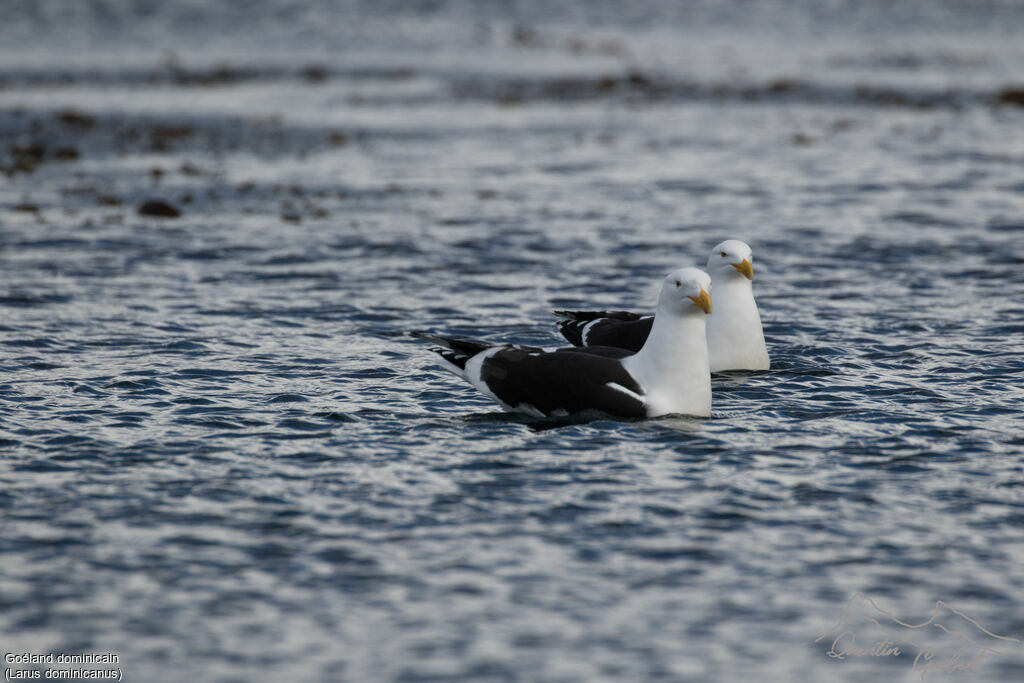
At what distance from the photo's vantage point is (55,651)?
8016 millimetres

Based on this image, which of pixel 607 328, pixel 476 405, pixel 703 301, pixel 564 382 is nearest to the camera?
pixel 703 301

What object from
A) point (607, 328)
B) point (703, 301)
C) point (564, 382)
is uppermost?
point (703, 301)

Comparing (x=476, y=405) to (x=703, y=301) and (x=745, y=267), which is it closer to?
(x=703, y=301)

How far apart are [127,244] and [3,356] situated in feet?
22.4

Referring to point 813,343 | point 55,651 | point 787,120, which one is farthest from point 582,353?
point 787,120

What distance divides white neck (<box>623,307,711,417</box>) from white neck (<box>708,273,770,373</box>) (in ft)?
5.48

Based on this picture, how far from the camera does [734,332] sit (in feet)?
45.8

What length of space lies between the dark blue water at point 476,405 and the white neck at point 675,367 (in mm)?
287

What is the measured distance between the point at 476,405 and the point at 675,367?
2223 mm

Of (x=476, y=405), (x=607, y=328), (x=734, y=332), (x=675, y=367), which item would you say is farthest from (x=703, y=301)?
(x=476, y=405)

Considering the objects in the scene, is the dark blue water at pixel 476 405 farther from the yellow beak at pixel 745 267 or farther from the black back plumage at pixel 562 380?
the yellow beak at pixel 745 267

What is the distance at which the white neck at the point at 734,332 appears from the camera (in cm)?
1396

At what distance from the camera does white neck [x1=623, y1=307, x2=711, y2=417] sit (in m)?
12.1

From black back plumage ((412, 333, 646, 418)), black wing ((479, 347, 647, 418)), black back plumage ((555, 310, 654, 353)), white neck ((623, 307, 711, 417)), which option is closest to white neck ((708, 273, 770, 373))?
black back plumage ((555, 310, 654, 353))
